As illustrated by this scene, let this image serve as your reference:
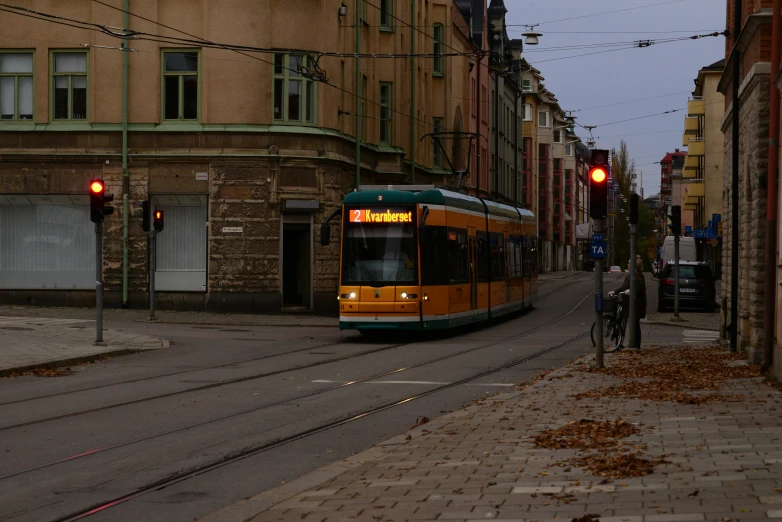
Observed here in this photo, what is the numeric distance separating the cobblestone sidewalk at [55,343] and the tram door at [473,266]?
8.08 meters

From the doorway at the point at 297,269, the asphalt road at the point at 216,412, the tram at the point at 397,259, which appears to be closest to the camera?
the asphalt road at the point at 216,412

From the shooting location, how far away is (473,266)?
29.6 meters

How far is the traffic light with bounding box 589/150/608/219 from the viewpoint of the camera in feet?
59.5

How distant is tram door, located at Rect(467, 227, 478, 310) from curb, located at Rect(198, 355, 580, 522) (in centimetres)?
1629

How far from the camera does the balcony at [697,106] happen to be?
8875 cm

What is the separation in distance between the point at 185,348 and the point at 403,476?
1589cm

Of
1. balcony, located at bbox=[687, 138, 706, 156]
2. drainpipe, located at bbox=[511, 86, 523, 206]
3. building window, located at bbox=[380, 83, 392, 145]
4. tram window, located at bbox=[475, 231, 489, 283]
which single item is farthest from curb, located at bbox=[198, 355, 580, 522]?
balcony, located at bbox=[687, 138, 706, 156]

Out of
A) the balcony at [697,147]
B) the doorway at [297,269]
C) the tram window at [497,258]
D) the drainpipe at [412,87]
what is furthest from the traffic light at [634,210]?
the balcony at [697,147]

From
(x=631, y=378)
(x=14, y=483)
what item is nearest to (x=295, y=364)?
(x=631, y=378)

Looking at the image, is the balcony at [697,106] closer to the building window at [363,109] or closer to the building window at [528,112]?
the building window at [528,112]

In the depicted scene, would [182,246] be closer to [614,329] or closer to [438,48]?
[614,329]

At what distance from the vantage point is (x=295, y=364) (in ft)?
67.2

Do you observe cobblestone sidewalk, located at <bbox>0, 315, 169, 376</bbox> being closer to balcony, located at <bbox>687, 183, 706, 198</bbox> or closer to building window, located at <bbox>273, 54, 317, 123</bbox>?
building window, located at <bbox>273, 54, 317, 123</bbox>

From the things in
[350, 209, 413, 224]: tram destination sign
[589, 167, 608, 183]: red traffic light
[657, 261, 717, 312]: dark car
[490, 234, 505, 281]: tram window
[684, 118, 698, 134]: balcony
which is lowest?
[657, 261, 717, 312]: dark car
